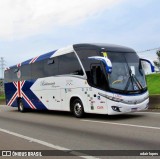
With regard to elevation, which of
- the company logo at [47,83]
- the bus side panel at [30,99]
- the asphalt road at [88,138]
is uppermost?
the company logo at [47,83]

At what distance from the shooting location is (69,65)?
1617 cm

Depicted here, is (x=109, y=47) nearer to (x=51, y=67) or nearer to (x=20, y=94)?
(x=51, y=67)

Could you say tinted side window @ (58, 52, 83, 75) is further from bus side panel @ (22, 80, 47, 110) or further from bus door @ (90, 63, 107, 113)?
bus side panel @ (22, 80, 47, 110)

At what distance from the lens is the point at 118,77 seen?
554 inches

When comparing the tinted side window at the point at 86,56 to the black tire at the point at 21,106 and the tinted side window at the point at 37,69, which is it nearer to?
the tinted side window at the point at 37,69

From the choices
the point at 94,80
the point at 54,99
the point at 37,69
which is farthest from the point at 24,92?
the point at 94,80

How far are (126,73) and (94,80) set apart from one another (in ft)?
4.44

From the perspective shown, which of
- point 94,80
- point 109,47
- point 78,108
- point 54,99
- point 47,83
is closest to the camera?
point 94,80

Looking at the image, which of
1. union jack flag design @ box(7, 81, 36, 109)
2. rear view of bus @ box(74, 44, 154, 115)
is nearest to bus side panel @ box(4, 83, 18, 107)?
union jack flag design @ box(7, 81, 36, 109)

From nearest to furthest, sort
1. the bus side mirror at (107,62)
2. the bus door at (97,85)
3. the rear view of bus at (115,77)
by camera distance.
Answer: the bus side mirror at (107,62), the rear view of bus at (115,77), the bus door at (97,85)

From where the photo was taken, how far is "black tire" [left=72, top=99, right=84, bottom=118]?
614 inches

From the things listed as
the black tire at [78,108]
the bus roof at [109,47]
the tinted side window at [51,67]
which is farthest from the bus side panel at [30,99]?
the bus roof at [109,47]

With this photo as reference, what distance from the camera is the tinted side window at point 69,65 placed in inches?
612

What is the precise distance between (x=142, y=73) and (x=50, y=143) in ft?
22.2
